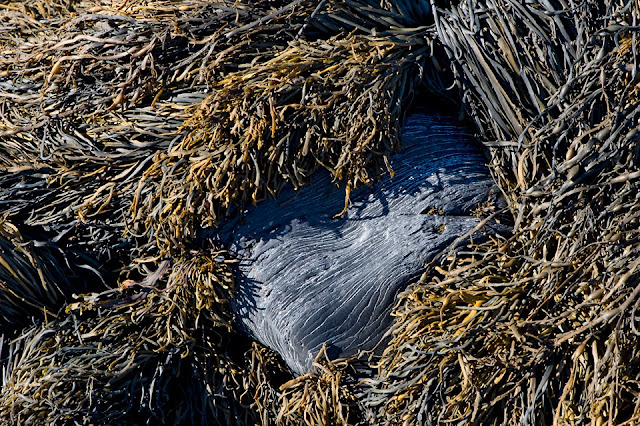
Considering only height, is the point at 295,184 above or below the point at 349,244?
above

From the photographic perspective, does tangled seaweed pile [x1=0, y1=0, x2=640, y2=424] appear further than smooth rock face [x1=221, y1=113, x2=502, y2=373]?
No

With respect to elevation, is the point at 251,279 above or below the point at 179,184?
below

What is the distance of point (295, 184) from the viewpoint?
6.50 ft

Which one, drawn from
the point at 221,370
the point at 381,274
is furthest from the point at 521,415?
the point at 221,370

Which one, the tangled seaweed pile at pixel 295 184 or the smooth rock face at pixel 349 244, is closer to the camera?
the tangled seaweed pile at pixel 295 184

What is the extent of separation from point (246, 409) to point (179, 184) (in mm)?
829

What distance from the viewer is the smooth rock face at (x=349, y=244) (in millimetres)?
1982

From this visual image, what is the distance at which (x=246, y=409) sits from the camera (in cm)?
216

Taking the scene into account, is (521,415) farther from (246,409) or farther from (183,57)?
(183,57)

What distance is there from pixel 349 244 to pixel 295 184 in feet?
0.89

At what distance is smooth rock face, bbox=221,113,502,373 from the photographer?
1982 mm

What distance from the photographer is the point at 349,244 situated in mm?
2031

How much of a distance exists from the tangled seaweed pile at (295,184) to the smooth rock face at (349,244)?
0.23 ft

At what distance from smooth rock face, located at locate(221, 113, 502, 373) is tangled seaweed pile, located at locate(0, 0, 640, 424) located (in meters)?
0.07
